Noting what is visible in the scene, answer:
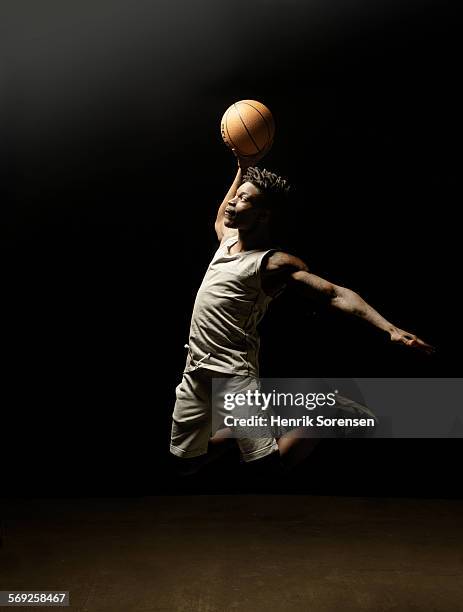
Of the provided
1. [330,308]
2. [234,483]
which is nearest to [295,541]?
[234,483]

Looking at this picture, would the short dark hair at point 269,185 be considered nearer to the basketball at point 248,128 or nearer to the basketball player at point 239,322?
the basketball player at point 239,322

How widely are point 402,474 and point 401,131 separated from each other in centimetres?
217

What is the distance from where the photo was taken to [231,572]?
369cm

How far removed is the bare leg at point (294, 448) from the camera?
2.98 meters

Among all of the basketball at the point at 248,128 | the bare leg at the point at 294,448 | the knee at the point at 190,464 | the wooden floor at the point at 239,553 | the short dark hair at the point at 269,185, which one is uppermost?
the basketball at the point at 248,128

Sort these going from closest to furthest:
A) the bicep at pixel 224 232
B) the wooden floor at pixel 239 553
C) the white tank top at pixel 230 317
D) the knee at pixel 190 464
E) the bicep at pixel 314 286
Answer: the bicep at pixel 314 286, the white tank top at pixel 230 317, the knee at pixel 190 464, the bicep at pixel 224 232, the wooden floor at pixel 239 553

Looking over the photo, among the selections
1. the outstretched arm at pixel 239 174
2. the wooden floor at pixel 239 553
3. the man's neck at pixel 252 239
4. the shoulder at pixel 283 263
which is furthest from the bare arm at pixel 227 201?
the wooden floor at pixel 239 553

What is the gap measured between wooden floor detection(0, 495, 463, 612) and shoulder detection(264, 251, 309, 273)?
1.49 m

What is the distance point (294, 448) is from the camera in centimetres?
299

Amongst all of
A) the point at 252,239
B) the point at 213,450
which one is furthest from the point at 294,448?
the point at 252,239

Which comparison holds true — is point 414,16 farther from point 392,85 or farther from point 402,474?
point 402,474

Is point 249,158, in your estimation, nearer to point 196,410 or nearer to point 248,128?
point 248,128

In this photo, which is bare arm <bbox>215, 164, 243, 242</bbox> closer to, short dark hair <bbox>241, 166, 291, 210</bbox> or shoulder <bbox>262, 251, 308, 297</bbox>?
short dark hair <bbox>241, 166, 291, 210</bbox>

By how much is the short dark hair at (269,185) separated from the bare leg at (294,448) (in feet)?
3.07
